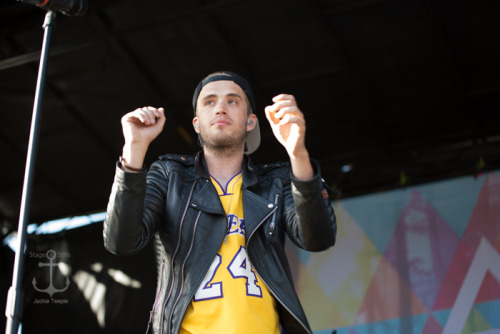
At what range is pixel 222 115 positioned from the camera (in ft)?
6.63

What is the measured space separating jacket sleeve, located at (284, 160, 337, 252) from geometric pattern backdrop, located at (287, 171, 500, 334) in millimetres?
3451

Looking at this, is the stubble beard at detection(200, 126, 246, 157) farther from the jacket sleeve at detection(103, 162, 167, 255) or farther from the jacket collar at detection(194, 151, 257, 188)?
the jacket sleeve at detection(103, 162, 167, 255)

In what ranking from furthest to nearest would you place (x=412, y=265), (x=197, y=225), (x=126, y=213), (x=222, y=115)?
(x=412, y=265) < (x=222, y=115) < (x=197, y=225) < (x=126, y=213)

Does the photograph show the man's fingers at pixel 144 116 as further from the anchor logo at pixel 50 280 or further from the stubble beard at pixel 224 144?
the anchor logo at pixel 50 280

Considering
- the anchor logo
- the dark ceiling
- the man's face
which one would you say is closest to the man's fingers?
the man's face

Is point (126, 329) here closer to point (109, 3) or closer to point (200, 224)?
point (109, 3)

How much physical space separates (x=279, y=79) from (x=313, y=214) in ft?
14.1

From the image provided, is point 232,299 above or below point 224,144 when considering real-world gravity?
below

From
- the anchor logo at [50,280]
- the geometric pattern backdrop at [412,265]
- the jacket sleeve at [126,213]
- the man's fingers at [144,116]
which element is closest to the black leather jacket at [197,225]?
the jacket sleeve at [126,213]

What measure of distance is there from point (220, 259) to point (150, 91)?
Answer: 442 centimetres

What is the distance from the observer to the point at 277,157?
658 cm

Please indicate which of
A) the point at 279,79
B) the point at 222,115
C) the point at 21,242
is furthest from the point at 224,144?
the point at 279,79

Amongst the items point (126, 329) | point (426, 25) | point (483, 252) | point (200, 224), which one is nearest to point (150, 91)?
point (126, 329)

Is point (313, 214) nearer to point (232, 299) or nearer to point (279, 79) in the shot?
point (232, 299)
